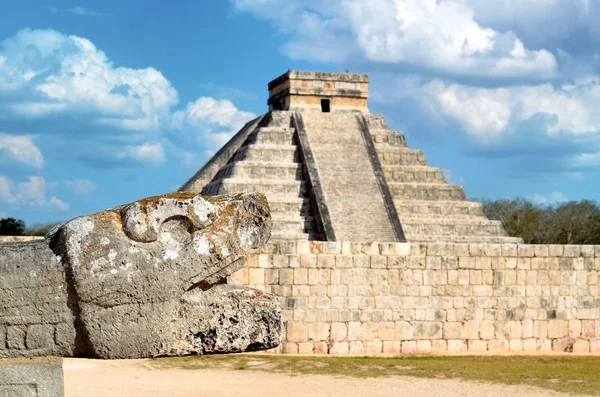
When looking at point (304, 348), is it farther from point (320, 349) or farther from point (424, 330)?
point (424, 330)

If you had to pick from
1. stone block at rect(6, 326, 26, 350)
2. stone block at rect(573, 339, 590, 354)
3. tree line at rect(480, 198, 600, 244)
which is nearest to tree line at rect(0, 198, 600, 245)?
tree line at rect(480, 198, 600, 244)

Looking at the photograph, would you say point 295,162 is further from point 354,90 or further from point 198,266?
point 198,266

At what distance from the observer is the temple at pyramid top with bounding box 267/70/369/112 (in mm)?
32688

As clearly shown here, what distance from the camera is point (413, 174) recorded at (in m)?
29.8

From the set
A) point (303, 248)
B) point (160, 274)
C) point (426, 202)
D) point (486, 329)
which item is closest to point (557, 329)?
point (486, 329)

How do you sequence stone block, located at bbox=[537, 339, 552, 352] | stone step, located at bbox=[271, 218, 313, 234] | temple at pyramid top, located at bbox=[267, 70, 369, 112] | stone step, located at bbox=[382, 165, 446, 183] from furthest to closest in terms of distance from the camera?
temple at pyramid top, located at bbox=[267, 70, 369, 112] → stone step, located at bbox=[382, 165, 446, 183] → stone step, located at bbox=[271, 218, 313, 234] → stone block, located at bbox=[537, 339, 552, 352]

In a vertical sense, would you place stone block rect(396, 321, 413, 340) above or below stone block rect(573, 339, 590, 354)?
above

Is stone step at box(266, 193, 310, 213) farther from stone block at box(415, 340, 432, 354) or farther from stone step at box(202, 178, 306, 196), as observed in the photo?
stone block at box(415, 340, 432, 354)

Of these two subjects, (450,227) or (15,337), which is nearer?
(15,337)

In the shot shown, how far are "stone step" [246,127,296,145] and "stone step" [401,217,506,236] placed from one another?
4.93 m

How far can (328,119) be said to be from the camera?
1280 inches

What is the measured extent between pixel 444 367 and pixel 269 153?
15458 mm

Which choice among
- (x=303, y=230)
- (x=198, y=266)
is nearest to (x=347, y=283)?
(x=303, y=230)

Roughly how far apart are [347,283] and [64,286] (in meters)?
12.4
